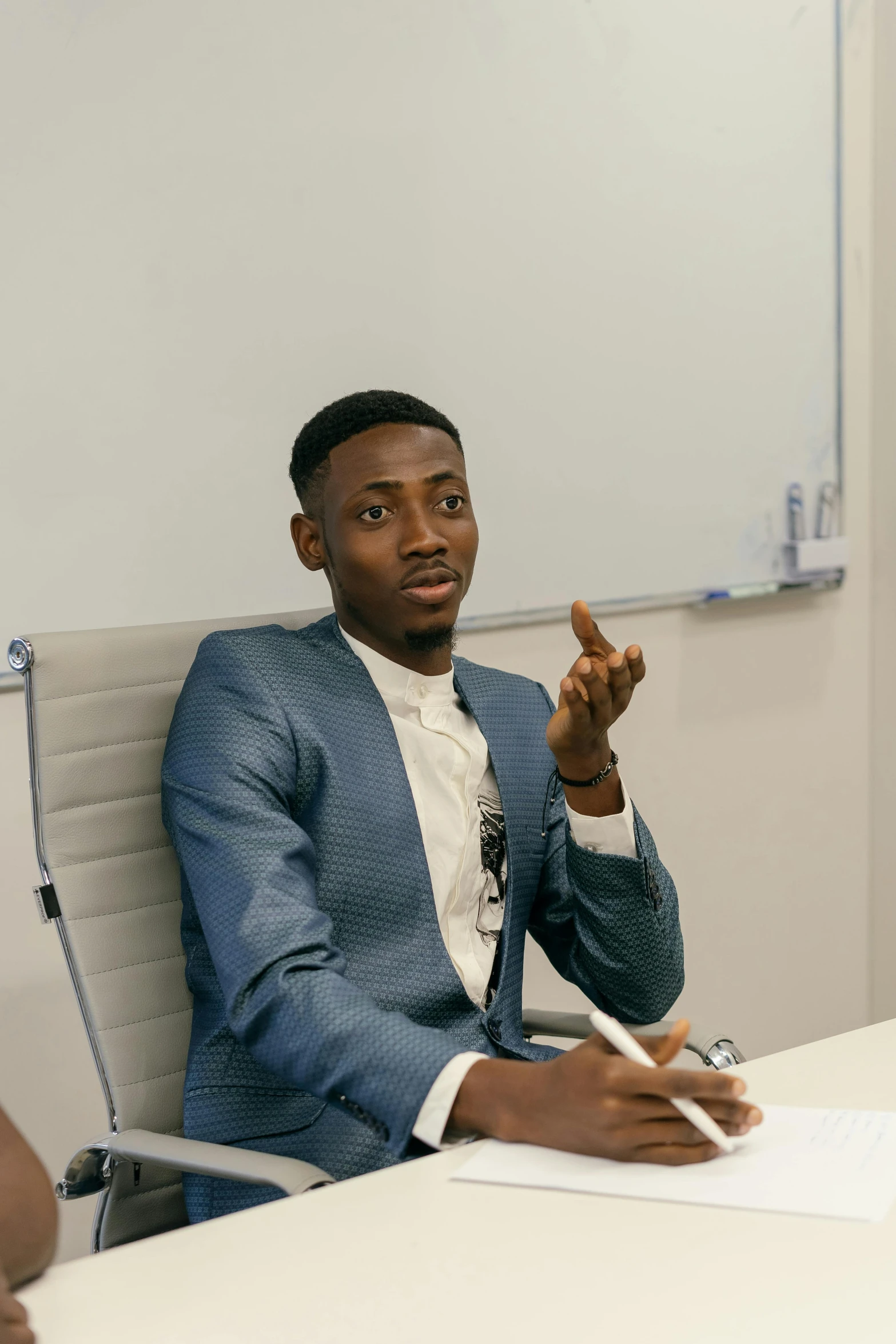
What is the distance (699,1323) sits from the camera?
2.36ft

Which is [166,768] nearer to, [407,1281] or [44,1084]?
[407,1281]

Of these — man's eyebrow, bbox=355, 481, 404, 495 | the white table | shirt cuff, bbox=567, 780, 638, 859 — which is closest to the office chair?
shirt cuff, bbox=567, 780, 638, 859

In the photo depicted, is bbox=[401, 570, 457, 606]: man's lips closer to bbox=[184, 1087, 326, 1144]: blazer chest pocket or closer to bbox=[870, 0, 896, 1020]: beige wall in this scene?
bbox=[184, 1087, 326, 1144]: blazer chest pocket

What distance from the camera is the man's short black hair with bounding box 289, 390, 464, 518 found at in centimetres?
146

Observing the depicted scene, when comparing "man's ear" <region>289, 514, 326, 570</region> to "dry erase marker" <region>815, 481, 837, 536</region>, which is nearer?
"man's ear" <region>289, 514, 326, 570</region>

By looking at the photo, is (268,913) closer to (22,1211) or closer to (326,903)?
(326,903)

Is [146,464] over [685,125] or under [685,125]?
under

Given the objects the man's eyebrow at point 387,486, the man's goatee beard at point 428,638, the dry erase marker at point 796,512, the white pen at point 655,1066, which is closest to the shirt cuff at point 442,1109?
the white pen at point 655,1066

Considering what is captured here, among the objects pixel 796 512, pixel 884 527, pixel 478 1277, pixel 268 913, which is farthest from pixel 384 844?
pixel 884 527

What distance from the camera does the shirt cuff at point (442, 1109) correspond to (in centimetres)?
100

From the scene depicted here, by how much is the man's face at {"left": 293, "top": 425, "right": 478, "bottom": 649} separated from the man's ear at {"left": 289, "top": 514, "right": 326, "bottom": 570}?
42mm

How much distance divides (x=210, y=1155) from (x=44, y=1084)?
0.89 m

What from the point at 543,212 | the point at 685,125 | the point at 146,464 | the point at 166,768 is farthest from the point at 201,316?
the point at 685,125

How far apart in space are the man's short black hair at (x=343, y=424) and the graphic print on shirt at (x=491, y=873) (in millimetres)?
421
